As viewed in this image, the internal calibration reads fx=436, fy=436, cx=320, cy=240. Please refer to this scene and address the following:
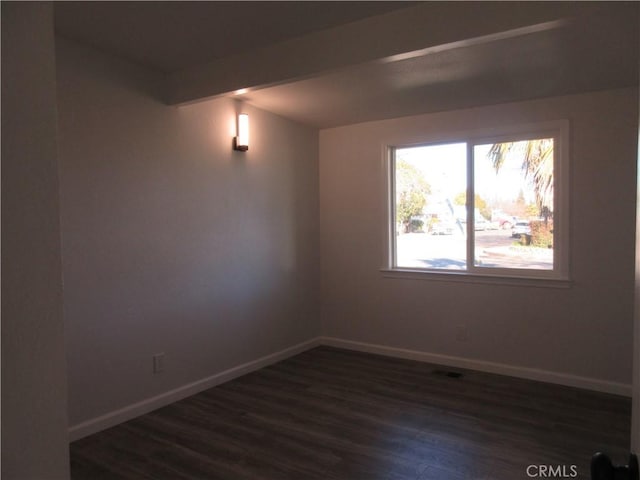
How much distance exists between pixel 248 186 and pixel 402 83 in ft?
5.13

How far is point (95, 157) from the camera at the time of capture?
2.74 m

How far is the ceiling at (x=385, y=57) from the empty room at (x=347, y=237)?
0.02 m

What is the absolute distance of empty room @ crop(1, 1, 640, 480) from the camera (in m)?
2.41

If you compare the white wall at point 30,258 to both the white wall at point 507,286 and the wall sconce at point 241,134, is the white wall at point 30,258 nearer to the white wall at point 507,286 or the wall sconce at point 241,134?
the wall sconce at point 241,134

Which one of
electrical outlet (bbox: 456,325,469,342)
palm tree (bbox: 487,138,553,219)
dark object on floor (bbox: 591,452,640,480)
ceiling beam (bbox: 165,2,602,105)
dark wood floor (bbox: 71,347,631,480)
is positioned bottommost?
dark wood floor (bbox: 71,347,631,480)

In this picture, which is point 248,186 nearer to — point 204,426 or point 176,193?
point 176,193

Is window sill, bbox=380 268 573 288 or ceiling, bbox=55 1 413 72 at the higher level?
ceiling, bbox=55 1 413 72

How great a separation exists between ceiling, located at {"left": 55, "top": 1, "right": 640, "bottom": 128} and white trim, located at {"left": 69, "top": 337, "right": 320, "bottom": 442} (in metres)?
2.27

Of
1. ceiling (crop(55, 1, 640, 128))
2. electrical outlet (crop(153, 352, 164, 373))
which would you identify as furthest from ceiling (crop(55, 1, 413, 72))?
electrical outlet (crop(153, 352, 164, 373))

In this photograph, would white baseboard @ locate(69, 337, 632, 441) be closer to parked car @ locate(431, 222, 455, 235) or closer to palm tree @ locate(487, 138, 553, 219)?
parked car @ locate(431, 222, 455, 235)

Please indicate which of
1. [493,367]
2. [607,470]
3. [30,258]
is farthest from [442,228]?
[30,258]

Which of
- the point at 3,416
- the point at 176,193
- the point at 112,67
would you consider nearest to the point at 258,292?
the point at 176,193

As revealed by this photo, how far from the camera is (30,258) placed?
646 millimetres

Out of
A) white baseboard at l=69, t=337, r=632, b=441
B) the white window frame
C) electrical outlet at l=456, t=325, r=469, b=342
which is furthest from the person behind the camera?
electrical outlet at l=456, t=325, r=469, b=342
